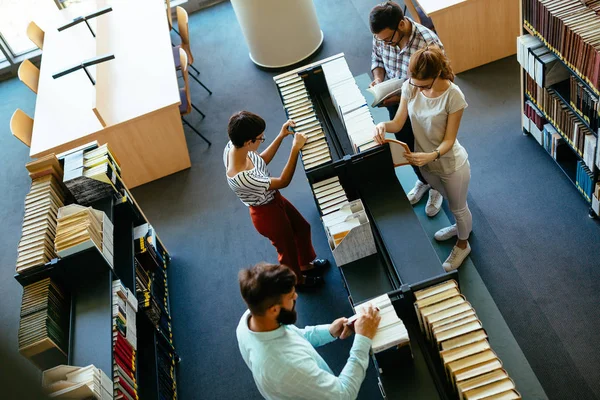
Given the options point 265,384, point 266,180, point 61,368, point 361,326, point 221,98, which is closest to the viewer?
point 265,384

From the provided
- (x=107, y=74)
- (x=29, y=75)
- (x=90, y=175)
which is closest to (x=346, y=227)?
(x=90, y=175)

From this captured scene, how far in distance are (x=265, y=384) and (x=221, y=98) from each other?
499 centimetres

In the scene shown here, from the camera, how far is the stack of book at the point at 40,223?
3.87 m

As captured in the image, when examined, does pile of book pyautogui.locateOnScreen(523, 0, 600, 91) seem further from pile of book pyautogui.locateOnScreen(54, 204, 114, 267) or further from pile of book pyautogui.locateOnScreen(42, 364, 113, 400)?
pile of book pyautogui.locateOnScreen(42, 364, 113, 400)

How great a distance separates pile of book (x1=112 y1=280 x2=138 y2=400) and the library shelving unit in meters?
0.05

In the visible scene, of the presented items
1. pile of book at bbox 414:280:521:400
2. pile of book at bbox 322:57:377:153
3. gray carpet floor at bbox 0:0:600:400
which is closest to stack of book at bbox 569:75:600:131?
gray carpet floor at bbox 0:0:600:400

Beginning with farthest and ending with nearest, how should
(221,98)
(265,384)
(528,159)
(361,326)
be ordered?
(221,98) < (528,159) < (361,326) < (265,384)

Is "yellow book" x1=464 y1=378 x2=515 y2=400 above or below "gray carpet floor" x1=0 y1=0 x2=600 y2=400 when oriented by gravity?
above

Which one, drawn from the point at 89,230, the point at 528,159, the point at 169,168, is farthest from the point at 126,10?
the point at 528,159

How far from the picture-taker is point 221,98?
7.05m

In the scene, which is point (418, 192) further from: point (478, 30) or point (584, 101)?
point (478, 30)

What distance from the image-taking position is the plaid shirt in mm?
4000

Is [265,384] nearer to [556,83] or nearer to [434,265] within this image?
[434,265]

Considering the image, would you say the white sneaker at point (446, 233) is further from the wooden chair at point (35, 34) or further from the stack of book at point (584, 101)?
the wooden chair at point (35, 34)
